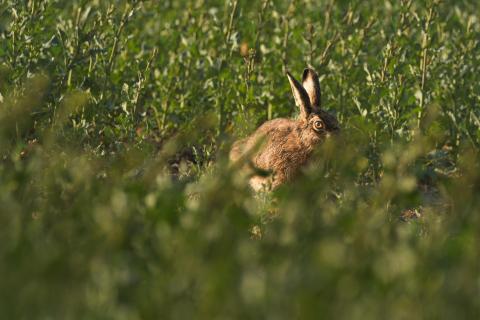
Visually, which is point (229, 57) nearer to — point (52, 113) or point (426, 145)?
point (52, 113)

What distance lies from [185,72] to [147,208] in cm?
519

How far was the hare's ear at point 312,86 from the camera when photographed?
8.16m

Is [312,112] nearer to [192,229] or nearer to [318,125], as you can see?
[318,125]

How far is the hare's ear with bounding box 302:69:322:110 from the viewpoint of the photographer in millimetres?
8156

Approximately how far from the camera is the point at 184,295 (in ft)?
11.5

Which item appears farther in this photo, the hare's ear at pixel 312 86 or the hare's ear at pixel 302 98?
the hare's ear at pixel 312 86

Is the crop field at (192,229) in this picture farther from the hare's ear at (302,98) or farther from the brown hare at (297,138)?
the hare's ear at (302,98)

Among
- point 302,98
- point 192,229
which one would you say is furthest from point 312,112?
point 192,229

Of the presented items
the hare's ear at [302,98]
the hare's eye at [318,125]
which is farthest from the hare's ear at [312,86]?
the hare's eye at [318,125]

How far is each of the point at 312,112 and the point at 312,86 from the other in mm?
237

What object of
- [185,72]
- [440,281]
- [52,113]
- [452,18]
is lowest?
[452,18]

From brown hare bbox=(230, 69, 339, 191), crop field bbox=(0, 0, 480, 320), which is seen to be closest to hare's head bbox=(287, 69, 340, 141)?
brown hare bbox=(230, 69, 339, 191)

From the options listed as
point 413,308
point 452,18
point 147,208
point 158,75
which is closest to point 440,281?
point 413,308

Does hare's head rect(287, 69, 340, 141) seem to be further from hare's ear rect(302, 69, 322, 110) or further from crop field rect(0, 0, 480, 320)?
crop field rect(0, 0, 480, 320)
